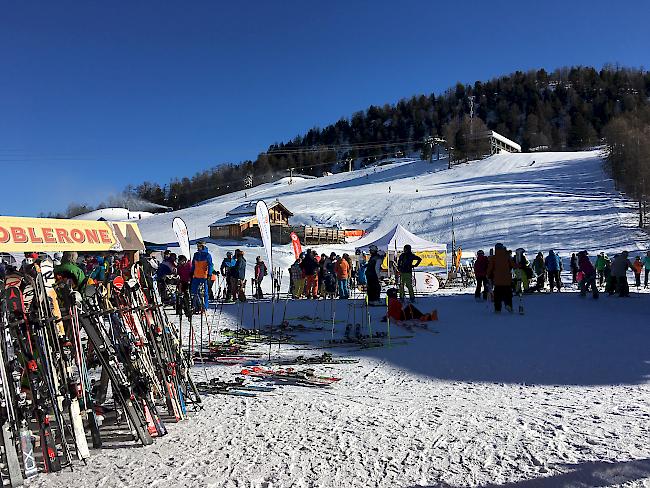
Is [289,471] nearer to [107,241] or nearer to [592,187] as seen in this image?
[107,241]

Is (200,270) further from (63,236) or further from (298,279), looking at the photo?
(63,236)

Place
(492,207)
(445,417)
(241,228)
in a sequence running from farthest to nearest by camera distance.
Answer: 1. (492,207)
2. (241,228)
3. (445,417)

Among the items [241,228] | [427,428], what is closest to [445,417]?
[427,428]

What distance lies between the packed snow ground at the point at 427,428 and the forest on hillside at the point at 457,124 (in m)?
84.4

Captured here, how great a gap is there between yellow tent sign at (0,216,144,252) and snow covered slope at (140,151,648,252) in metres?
11.1

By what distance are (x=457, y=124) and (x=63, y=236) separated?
10872 centimetres

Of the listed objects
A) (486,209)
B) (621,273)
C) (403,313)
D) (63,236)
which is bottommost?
(403,313)

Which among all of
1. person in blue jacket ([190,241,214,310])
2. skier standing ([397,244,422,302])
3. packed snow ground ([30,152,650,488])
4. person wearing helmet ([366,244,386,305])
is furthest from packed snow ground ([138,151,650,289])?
packed snow ground ([30,152,650,488])

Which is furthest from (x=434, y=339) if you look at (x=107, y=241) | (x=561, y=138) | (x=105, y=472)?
(x=561, y=138)

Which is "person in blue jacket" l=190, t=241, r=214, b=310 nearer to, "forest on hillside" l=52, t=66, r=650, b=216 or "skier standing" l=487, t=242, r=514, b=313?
"skier standing" l=487, t=242, r=514, b=313

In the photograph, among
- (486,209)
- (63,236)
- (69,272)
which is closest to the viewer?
(69,272)

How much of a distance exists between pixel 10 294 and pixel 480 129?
96.2 metres

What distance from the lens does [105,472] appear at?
367 centimetres

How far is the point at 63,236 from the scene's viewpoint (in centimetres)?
1628
